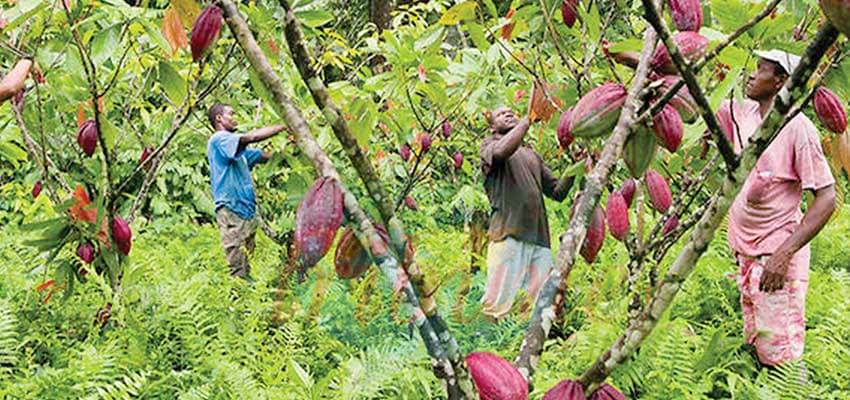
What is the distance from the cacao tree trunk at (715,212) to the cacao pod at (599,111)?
0.19 m

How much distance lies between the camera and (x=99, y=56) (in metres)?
1.51

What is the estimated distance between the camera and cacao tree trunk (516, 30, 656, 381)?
28.2 inches

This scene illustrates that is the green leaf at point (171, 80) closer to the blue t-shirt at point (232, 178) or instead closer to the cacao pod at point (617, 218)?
the cacao pod at point (617, 218)

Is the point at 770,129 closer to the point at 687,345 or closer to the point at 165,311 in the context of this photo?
the point at 687,345

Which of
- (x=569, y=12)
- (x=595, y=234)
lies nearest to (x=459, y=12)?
(x=569, y=12)

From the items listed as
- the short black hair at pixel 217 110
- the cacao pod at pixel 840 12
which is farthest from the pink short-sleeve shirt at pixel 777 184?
the short black hair at pixel 217 110

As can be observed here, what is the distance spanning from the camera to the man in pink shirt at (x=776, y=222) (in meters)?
1.79

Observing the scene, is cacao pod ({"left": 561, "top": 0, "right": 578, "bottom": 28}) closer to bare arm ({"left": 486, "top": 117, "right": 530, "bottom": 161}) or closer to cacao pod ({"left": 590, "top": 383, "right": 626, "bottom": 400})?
cacao pod ({"left": 590, "top": 383, "right": 626, "bottom": 400})

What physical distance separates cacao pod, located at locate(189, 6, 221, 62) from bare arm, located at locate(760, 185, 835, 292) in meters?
1.37

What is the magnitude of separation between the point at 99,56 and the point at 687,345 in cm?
193

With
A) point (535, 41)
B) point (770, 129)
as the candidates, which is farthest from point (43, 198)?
point (770, 129)

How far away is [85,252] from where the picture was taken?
1990 mm

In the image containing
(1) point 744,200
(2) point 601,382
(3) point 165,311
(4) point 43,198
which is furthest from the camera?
(4) point 43,198

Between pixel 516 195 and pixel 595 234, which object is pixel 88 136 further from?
pixel 516 195
